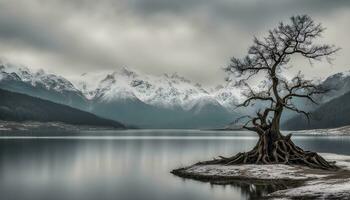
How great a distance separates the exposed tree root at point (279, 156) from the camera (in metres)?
67.9

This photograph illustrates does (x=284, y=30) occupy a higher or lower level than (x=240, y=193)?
higher

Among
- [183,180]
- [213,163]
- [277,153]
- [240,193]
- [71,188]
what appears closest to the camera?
[240,193]

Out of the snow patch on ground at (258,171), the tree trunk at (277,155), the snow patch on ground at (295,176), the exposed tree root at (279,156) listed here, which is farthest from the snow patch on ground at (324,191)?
the tree trunk at (277,155)

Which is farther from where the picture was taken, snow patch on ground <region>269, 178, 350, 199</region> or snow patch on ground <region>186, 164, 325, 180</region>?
snow patch on ground <region>186, 164, 325, 180</region>

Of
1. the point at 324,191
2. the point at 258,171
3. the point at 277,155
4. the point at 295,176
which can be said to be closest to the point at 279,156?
the point at 277,155

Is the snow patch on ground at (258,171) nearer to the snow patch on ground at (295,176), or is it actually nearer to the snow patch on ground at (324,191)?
the snow patch on ground at (295,176)

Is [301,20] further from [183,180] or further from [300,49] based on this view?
[183,180]

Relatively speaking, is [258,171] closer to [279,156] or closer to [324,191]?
[279,156]

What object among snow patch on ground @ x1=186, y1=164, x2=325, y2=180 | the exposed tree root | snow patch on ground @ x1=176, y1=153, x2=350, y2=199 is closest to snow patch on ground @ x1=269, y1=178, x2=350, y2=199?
snow patch on ground @ x1=176, y1=153, x2=350, y2=199

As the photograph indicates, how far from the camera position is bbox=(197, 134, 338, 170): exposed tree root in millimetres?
67875

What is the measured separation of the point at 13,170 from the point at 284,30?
45.8 metres

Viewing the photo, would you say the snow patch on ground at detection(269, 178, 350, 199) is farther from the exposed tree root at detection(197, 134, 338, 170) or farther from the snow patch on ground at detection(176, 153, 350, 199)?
the exposed tree root at detection(197, 134, 338, 170)

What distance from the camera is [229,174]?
211ft

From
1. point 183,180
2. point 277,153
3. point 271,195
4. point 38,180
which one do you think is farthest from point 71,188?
point 277,153
